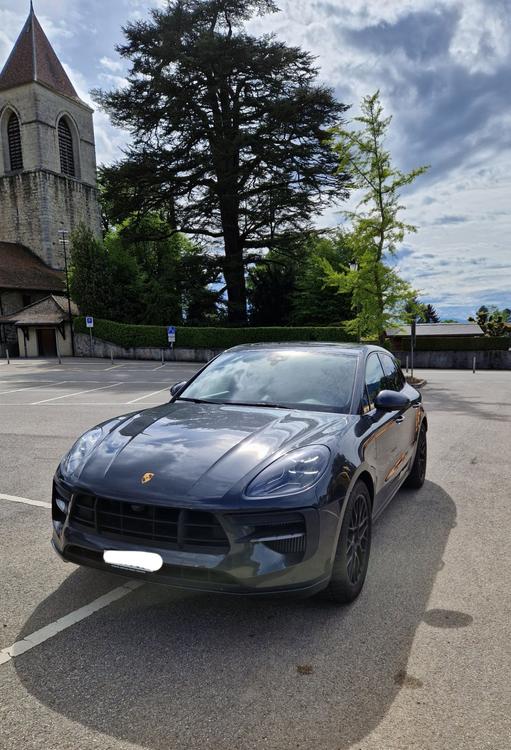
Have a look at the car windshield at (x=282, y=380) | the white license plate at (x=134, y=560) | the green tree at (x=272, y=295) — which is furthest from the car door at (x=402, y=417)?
the green tree at (x=272, y=295)

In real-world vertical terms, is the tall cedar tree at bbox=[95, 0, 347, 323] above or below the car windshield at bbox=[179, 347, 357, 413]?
above

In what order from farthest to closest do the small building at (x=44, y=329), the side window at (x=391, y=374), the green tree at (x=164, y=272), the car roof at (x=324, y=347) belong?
the small building at (x=44, y=329) → the green tree at (x=164, y=272) → the side window at (x=391, y=374) → the car roof at (x=324, y=347)

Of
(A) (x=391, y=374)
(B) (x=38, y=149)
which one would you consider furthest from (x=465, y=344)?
(B) (x=38, y=149)

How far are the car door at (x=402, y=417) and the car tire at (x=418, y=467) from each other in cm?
38

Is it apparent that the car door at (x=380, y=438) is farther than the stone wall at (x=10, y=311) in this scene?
No

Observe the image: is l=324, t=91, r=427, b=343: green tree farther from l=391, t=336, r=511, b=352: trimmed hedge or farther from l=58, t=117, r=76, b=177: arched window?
l=58, t=117, r=76, b=177: arched window

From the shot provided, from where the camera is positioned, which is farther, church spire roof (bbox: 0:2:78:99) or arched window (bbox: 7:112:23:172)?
arched window (bbox: 7:112:23:172)

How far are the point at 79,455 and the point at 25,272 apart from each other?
169 feet

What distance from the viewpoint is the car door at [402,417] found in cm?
450

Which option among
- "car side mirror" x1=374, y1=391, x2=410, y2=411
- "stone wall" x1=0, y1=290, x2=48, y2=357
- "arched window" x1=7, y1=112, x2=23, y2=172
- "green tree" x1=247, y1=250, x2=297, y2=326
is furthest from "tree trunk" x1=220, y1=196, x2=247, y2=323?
"arched window" x1=7, y1=112, x2=23, y2=172

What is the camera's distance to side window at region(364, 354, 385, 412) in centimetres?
393

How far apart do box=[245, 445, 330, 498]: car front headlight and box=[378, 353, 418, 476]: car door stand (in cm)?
170

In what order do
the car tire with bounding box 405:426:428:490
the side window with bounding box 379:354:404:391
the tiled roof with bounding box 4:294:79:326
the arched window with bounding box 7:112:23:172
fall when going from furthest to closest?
1. the arched window with bounding box 7:112:23:172
2. the tiled roof with bounding box 4:294:79:326
3. the car tire with bounding box 405:426:428:490
4. the side window with bounding box 379:354:404:391

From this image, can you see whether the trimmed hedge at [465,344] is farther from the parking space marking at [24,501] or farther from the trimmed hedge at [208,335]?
the parking space marking at [24,501]
